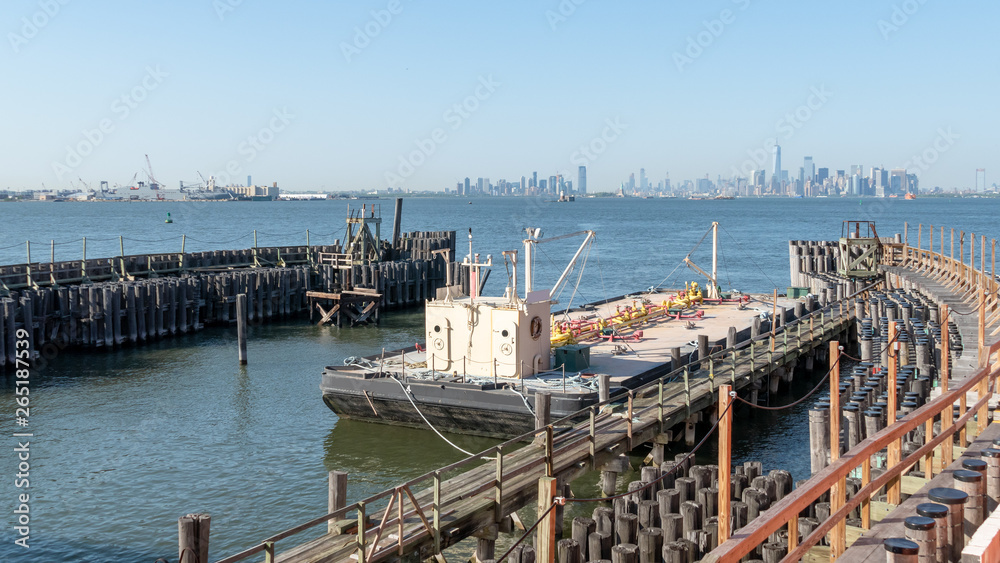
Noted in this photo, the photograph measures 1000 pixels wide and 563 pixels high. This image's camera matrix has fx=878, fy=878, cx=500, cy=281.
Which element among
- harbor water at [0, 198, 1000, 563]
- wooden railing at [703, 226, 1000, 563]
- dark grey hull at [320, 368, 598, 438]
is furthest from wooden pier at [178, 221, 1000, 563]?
harbor water at [0, 198, 1000, 563]

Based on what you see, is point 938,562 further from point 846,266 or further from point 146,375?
point 846,266

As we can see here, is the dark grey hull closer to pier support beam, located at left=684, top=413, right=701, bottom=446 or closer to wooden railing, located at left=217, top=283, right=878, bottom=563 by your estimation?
wooden railing, located at left=217, top=283, right=878, bottom=563

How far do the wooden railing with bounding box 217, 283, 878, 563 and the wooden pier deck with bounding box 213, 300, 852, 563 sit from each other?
0.02 metres

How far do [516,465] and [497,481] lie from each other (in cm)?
164

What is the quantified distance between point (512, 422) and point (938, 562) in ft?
48.6

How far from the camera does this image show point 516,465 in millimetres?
14961

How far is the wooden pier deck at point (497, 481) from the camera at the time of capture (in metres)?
11.2

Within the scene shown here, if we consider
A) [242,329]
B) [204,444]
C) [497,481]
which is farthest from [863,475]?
[242,329]

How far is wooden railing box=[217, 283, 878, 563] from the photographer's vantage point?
1128 centimetres

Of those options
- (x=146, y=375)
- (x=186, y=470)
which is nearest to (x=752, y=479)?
(x=186, y=470)

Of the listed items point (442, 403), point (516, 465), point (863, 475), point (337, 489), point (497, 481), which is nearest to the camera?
point (863, 475)

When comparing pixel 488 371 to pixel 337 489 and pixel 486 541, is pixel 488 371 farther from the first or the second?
pixel 337 489

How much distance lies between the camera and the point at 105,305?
3584cm

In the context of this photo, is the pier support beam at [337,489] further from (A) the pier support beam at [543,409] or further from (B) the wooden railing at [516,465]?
(A) the pier support beam at [543,409]
